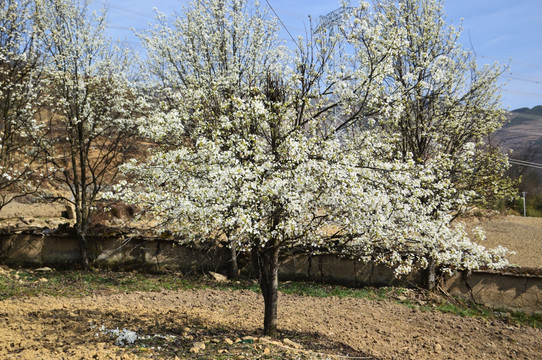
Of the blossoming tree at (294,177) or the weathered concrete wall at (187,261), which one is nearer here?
the blossoming tree at (294,177)

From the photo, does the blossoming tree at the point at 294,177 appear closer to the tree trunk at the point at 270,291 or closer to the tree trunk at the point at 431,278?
the tree trunk at the point at 270,291

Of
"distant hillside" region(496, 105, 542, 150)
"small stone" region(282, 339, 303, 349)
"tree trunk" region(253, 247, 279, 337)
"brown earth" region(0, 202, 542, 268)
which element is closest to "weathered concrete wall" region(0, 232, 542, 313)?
"brown earth" region(0, 202, 542, 268)

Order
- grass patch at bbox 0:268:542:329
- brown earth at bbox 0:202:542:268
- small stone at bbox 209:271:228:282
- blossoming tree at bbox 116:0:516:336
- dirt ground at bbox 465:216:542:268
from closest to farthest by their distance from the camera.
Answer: blossoming tree at bbox 116:0:516:336, grass patch at bbox 0:268:542:329, small stone at bbox 209:271:228:282, brown earth at bbox 0:202:542:268, dirt ground at bbox 465:216:542:268

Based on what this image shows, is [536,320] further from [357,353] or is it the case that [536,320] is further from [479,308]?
[357,353]

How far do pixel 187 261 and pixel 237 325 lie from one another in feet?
17.9

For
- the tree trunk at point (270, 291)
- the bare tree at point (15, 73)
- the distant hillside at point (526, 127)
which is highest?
the distant hillside at point (526, 127)

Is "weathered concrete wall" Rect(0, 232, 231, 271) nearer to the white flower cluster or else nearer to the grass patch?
the grass patch

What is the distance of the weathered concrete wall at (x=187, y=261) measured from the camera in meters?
12.9

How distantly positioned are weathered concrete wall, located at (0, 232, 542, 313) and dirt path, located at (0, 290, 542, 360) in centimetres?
152

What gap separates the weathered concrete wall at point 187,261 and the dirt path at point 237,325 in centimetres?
152

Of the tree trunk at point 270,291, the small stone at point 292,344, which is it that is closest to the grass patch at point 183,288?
the tree trunk at point 270,291

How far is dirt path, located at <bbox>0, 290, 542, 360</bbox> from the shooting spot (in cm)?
729

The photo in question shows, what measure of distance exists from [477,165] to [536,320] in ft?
15.6

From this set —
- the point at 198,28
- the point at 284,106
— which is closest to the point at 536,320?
the point at 284,106
